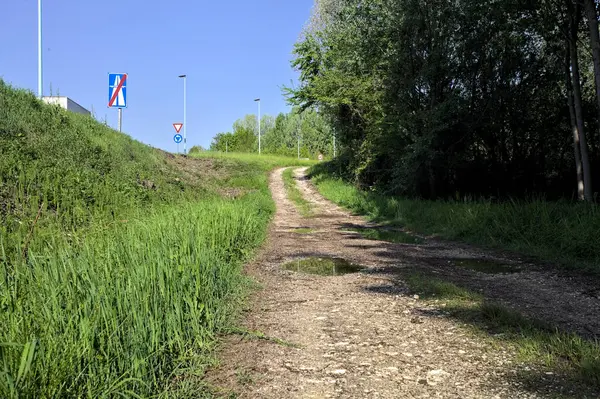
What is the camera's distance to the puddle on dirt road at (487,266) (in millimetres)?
7082

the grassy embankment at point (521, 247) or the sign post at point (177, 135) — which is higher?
A: the sign post at point (177, 135)

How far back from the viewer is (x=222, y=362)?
3432 mm

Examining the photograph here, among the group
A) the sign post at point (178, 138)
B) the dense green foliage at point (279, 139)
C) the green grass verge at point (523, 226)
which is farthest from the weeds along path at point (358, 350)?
the dense green foliage at point (279, 139)

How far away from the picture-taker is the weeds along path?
300cm

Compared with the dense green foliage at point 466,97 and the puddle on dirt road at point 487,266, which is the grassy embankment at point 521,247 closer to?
the puddle on dirt road at point 487,266

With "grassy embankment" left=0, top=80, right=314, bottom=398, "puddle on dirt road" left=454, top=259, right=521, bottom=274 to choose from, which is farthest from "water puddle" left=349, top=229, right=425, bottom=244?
"grassy embankment" left=0, top=80, right=314, bottom=398

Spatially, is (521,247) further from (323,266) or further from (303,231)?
(303,231)

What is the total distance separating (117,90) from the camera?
16453 mm

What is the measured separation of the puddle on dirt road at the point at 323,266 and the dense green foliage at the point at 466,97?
381 inches

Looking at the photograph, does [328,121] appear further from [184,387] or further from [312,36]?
[184,387]

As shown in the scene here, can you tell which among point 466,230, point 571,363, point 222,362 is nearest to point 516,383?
point 571,363

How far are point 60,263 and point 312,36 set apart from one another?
29083mm

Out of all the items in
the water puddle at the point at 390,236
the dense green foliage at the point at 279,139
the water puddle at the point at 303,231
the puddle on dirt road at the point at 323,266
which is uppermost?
the dense green foliage at the point at 279,139

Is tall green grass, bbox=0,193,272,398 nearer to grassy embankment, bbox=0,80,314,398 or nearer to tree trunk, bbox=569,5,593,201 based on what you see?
grassy embankment, bbox=0,80,314,398
